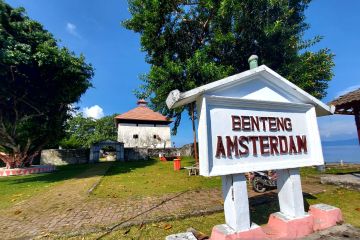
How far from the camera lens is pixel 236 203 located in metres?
3.44

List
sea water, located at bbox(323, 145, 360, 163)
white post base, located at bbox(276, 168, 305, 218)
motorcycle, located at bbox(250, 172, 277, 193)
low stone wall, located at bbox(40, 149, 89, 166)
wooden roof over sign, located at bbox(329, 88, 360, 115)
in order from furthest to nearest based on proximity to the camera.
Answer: sea water, located at bbox(323, 145, 360, 163)
low stone wall, located at bbox(40, 149, 89, 166)
wooden roof over sign, located at bbox(329, 88, 360, 115)
motorcycle, located at bbox(250, 172, 277, 193)
white post base, located at bbox(276, 168, 305, 218)

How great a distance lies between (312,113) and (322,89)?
1349 centimetres

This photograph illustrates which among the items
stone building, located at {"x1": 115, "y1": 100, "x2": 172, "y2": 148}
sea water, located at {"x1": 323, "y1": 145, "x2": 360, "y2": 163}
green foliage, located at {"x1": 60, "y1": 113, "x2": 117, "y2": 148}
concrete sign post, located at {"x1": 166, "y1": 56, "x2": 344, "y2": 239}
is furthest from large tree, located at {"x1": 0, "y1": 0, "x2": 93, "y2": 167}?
green foliage, located at {"x1": 60, "y1": 113, "x2": 117, "y2": 148}

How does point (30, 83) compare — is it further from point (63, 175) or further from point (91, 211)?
point (91, 211)

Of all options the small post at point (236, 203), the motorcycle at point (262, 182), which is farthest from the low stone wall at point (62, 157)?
the small post at point (236, 203)

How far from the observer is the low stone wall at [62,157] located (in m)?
27.0

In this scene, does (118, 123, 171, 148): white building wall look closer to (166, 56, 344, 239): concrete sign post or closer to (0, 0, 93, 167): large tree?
(0, 0, 93, 167): large tree

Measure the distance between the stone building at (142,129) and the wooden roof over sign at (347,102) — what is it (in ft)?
85.4

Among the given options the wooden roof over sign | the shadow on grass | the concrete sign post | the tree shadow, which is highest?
the wooden roof over sign

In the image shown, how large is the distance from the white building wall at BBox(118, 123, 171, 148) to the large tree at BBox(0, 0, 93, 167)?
15253 millimetres

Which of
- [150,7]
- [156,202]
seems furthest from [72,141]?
[156,202]

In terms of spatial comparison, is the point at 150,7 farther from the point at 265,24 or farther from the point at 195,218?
the point at 195,218

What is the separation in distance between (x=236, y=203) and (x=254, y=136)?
120 cm

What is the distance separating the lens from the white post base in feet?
12.9
